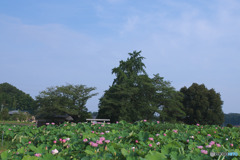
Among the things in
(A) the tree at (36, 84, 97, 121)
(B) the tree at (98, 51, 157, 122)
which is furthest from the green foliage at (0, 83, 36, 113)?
(B) the tree at (98, 51, 157, 122)

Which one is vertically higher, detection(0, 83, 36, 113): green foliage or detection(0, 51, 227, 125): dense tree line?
detection(0, 83, 36, 113): green foliage

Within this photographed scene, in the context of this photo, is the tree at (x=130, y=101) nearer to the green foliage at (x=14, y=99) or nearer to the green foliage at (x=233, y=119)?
the green foliage at (x=14, y=99)

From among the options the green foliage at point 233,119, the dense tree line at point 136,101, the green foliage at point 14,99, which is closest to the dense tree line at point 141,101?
the dense tree line at point 136,101

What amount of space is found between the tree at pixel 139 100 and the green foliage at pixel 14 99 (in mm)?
54386

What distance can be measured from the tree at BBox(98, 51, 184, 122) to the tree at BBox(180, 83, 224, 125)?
5398mm

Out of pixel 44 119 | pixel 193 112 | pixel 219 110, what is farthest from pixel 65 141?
pixel 219 110

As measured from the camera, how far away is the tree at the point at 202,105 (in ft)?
134

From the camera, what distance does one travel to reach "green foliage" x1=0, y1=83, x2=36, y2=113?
3302 inches

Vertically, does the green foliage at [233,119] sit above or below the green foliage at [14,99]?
below

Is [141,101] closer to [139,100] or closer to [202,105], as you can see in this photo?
[139,100]

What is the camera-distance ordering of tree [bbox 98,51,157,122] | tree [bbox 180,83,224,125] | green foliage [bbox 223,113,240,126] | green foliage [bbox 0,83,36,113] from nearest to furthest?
1. tree [bbox 98,51,157,122]
2. tree [bbox 180,83,224,125]
3. green foliage [bbox 0,83,36,113]
4. green foliage [bbox 223,113,240,126]

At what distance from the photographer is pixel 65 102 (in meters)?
36.7

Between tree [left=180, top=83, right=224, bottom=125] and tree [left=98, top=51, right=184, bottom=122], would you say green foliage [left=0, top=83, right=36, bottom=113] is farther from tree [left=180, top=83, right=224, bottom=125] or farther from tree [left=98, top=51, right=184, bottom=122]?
tree [left=180, top=83, right=224, bottom=125]

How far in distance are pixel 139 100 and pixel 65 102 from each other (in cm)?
1088
